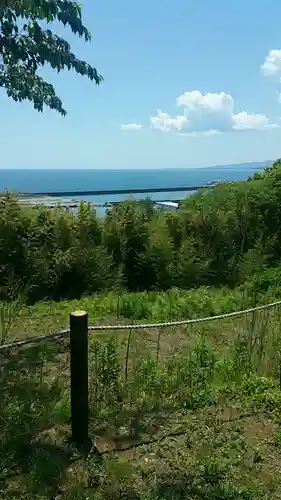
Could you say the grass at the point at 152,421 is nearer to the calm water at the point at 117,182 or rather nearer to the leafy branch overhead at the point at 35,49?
the leafy branch overhead at the point at 35,49

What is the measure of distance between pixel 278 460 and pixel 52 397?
1522mm

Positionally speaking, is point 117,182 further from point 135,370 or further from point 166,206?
point 135,370

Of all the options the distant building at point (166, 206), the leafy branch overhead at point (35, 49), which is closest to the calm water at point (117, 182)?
the distant building at point (166, 206)

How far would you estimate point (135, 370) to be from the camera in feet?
12.6

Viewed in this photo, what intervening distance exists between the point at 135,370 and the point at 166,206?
5.92 m

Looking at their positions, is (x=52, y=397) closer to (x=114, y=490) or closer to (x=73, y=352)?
(x=73, y=352)

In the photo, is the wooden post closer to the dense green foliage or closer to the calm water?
the dense green foliage

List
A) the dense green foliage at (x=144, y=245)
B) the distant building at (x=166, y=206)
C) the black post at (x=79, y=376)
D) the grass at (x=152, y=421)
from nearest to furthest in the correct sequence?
the grass at (x=152, y=421)
the black post at (x=79, y=376)
the dense green foliage at (x=144, y=245)
the distant building at (x=166, y=206)

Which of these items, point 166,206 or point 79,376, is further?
point 166,206

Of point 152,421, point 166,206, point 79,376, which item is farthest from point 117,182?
point 79,376

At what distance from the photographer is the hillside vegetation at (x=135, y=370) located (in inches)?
106

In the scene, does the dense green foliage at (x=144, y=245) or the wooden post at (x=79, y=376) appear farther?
the dense green foliage at (x=144, y=245)

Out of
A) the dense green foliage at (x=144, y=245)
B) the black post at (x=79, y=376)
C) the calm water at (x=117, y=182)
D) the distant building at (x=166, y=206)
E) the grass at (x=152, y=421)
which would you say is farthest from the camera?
the distant building at (x=166, y=206)

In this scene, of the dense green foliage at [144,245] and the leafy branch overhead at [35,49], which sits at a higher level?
the leafy branch overhead at [35,49]
